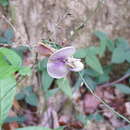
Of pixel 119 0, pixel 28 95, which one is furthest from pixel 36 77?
pixel 119 0

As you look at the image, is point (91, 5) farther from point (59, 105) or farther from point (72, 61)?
point (72, 61)

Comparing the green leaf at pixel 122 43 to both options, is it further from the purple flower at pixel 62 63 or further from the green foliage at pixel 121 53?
the purple flower at pixel 62 63

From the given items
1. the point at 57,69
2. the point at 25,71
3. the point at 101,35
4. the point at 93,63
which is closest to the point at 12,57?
→ the point at 25,71

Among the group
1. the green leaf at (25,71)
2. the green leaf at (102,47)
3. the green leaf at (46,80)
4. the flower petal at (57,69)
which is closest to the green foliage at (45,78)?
the green leaf at (46,80)

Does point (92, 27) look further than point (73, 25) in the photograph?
Yes

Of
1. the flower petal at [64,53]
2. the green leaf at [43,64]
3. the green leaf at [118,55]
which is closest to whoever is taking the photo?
the flower petal at [64,53]
